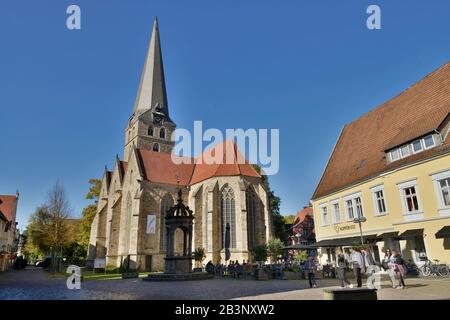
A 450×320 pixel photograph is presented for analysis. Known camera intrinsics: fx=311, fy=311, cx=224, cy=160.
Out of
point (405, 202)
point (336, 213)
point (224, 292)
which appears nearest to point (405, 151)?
point (405, 202)

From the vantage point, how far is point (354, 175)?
2205 centimetres

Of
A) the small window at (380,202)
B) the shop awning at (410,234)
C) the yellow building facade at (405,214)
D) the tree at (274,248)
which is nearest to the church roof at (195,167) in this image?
the tree at (274,248)

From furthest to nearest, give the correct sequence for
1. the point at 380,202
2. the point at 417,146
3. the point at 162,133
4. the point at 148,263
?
the point at 162,133
the point at 148,263
the point at 380,202
the point at 417,146

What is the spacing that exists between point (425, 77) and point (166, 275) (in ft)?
67.5

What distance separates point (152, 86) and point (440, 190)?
45882 millimetres

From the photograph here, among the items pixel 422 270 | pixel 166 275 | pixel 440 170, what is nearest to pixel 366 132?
pixel 440 170

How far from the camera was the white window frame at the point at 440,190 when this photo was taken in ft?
50.6

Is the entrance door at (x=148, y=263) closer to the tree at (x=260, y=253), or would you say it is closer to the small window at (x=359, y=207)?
the tree at (x=260, y=253)

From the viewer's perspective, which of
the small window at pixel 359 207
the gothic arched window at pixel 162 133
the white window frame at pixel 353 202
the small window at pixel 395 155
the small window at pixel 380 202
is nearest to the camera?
the small window at pixel 395 155

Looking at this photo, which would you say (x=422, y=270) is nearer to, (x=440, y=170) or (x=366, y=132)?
(x=440, y=170)

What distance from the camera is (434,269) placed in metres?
15.0

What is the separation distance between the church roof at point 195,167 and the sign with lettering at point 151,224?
4.34m

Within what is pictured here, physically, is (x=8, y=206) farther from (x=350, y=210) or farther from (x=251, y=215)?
(x=350, y=210)

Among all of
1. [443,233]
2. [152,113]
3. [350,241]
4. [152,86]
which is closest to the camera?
[443,233]
